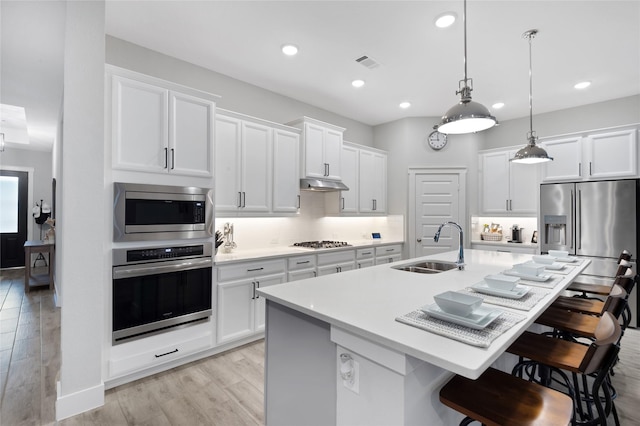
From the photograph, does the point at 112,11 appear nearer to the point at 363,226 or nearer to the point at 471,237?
the point at 363,226

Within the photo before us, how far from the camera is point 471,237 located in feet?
17.8

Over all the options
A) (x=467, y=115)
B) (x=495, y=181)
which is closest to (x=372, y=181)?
(x=495, y=181)

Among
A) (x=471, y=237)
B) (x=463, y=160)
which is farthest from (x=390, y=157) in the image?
(x=471, y=237)

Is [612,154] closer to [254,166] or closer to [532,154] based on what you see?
[532,154]

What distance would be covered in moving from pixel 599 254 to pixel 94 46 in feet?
19.1

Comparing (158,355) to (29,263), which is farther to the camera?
(29,263)

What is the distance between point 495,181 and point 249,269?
4338mm

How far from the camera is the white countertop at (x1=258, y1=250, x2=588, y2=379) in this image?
1069 mm

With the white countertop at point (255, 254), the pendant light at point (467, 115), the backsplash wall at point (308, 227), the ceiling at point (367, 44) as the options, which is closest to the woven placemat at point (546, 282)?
the pendant light at point (467, 115)

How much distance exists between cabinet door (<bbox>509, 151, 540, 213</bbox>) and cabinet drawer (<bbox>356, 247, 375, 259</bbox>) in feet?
7.92

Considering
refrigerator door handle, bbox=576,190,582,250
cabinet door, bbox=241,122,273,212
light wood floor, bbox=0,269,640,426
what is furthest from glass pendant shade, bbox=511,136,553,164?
cabinet door, bbox=241,122,273,212

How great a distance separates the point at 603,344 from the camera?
3.70 ft

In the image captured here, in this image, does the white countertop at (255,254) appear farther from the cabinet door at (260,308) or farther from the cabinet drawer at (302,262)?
the cabinet door at (260,308)

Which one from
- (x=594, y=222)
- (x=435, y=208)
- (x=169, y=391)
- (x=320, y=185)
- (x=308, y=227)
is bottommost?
(x=169, y=391)
